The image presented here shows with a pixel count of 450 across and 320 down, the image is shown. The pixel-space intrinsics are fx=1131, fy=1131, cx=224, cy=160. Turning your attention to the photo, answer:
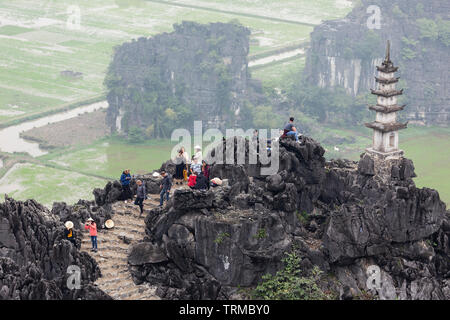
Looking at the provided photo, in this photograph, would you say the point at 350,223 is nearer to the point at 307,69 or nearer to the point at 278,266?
the point at 278,266

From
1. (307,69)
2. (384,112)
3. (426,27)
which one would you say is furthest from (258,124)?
(384,112)

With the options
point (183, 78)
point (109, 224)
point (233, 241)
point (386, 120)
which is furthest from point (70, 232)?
point (183, 78)

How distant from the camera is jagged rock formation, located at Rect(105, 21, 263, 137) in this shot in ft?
489

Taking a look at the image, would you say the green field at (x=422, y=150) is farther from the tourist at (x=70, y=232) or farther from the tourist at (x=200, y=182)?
the tourist at (x=70, y=232)

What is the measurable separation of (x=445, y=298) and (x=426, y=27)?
351 ft

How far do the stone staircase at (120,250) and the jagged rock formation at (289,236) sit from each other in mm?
717

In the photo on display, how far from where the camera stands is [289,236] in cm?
6094

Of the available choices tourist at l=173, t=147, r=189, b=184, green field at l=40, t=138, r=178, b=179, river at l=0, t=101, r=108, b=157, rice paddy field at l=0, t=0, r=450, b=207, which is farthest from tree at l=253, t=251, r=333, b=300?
river at l=0, t=101, r=108, b=157

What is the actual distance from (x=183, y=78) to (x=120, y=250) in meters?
97.5

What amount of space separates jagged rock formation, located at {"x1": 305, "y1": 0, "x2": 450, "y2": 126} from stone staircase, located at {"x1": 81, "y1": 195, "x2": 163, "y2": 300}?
3844 inches

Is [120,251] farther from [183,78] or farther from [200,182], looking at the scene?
[183,78]

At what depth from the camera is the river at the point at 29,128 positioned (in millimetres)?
137050

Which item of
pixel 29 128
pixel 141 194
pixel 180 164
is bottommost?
pixel 29 128

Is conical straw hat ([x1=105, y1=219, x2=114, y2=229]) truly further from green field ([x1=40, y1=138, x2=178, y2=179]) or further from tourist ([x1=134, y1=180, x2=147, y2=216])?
green field ([x1=40, y1=138, x2=178, y2=179])
